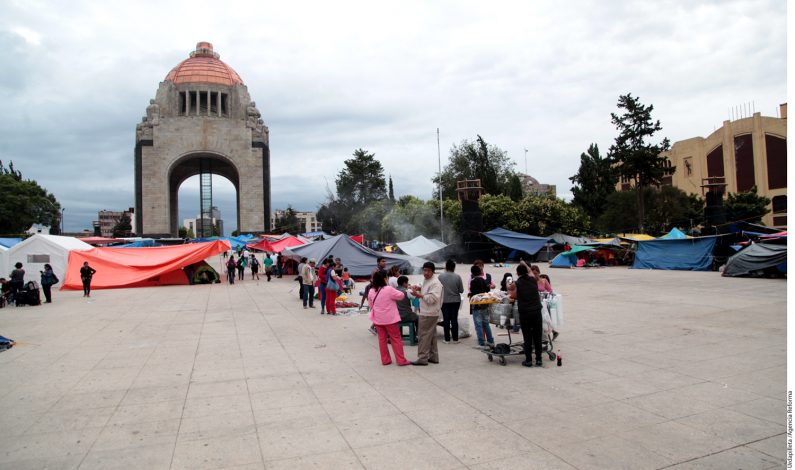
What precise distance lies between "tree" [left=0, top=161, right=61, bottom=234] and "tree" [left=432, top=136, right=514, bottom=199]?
4093 centimetres

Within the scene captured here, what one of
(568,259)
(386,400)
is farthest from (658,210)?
(386,400)

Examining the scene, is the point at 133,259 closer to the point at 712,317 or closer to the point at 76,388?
the point at 76,388

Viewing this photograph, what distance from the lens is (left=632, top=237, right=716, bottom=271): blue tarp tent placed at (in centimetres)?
2382

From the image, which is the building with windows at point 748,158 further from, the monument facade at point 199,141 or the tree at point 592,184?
the monument facade at point 199,141

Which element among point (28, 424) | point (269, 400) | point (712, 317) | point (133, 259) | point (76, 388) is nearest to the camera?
point (28, 424)

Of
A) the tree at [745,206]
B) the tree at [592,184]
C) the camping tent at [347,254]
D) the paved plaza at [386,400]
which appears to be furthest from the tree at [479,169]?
the paved plaza at [386,400]

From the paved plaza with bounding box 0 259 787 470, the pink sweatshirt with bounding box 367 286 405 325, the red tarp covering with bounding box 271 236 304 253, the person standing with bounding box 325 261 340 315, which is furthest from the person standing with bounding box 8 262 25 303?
the pink sweatshirt with bounding box 367 286 405 325

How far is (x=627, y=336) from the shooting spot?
28.9 ft

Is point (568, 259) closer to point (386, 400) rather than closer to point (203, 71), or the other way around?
point (386, 400)

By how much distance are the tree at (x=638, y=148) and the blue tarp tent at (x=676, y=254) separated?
1451 centimetres

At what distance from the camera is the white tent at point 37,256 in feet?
71.5

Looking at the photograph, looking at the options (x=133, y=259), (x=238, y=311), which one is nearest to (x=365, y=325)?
(x=238, y=311)

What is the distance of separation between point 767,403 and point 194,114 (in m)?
57.2

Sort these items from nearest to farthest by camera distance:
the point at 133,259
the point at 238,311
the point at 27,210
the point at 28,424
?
the point at 28,424, the point at 238,311, the point at 133,259, the point at 27,210
